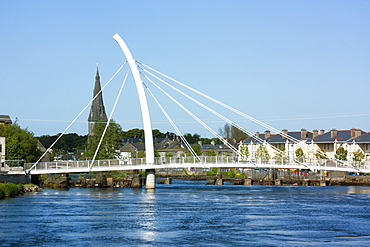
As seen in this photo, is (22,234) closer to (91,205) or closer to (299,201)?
(91,205)

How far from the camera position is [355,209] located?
51.2 m

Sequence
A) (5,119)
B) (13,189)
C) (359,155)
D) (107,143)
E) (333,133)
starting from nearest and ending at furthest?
(13,189)
(359,155)
(107,143)
(333,133)
(5,119)

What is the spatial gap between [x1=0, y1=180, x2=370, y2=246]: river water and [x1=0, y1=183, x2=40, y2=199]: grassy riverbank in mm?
1251

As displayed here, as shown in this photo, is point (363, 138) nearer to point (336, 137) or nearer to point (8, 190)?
point (336, 137)

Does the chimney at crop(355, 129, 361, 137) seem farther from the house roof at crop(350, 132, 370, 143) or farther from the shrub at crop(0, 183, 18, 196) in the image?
the shrub at crop(0, 183, 18, 196)

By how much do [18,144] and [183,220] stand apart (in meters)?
49.9

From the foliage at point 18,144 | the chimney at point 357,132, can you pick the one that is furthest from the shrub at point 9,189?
the chimney at point 357,132

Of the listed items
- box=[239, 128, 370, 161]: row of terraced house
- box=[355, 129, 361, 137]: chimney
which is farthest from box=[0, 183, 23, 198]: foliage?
box=[355, 129, 361, 137]: chimney

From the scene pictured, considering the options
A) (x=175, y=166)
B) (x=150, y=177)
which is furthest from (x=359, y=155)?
(x=175, y=166)

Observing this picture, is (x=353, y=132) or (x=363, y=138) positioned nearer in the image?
(x=363, y=138)

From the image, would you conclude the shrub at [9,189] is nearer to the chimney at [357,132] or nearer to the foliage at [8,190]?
the foliage at [8,190]

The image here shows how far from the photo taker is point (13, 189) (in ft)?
204

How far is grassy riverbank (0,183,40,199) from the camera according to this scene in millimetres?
59200

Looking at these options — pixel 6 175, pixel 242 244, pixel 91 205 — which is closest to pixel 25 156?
pixel 6 175
